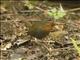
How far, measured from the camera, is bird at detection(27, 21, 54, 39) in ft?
10.5

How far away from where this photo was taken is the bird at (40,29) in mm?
3186

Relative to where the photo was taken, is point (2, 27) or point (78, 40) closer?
point (78, 40)

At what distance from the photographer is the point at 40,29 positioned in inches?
128

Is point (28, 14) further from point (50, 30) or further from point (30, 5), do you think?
point (50, 30)

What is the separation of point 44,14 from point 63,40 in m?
0.82

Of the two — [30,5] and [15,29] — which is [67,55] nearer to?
[15,29]

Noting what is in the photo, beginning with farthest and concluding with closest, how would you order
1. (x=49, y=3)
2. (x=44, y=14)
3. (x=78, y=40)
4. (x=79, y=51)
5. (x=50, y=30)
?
(x=49, y=3) → (x=44, y=14) → (x=50, y=30) → (x=78, y=40) → (x=79, y=51)

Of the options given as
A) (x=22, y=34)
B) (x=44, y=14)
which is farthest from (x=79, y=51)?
(x=44, y=14)

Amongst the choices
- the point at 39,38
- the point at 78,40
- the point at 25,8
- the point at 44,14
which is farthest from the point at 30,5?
the point at 78,40

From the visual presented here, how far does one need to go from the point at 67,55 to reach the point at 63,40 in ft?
1.07

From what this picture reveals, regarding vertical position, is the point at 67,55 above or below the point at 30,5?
below

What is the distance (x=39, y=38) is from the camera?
3.14 meters

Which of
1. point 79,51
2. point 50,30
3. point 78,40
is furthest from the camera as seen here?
point 50,30

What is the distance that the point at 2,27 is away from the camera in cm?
348
